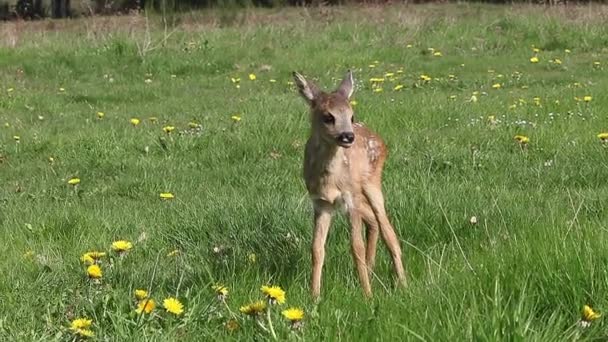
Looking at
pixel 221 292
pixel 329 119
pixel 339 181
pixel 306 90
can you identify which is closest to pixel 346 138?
pixel 329 119

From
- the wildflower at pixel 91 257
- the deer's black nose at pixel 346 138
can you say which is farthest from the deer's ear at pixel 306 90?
the wildflower at pixel 91 257

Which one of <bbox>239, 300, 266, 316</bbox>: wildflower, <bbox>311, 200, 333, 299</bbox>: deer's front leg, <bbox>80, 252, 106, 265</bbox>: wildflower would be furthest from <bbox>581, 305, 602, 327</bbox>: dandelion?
<bbox>80, 252, 106, 265</bbox>: wildflower

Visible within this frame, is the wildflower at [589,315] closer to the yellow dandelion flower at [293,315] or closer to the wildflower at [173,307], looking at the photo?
the yellow dandelion flower at [293,315]

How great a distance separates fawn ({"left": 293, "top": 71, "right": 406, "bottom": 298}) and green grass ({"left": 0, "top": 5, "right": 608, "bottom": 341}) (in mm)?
135

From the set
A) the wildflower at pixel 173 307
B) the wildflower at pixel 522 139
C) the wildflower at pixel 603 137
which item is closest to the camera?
the wildflower at pixel 173 307

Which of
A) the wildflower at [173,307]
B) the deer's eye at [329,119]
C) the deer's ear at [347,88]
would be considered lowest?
the wildflower at [173,307]

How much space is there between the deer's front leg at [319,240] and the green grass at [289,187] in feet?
0.26

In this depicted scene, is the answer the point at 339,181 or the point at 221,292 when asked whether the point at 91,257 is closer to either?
the point at 221,292

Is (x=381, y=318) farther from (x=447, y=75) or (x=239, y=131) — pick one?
(x=447, y=75)

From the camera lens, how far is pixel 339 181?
3.66 m

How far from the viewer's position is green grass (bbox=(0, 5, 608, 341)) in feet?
9.56

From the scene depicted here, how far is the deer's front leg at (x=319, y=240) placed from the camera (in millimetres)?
3447

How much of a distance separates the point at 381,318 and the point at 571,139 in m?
4.53

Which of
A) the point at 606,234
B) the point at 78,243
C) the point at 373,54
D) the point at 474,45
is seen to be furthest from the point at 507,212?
the point at 474,45
